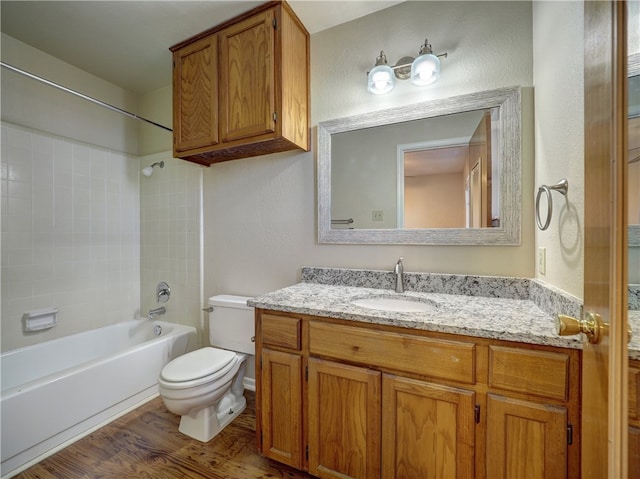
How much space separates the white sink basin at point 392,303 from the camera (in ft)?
4.63

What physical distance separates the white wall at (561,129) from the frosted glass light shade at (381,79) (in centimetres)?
67

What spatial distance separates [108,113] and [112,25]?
0.88 m

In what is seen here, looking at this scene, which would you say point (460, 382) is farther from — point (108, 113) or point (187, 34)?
point (108, 113)

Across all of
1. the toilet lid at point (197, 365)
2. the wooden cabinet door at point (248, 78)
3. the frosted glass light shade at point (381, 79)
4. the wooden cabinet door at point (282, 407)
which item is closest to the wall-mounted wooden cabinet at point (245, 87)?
the wooden cabinet door at point (248, 78)

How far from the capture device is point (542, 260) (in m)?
1.24

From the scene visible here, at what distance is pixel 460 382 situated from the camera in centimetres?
96

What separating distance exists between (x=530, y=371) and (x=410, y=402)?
1.37 feet

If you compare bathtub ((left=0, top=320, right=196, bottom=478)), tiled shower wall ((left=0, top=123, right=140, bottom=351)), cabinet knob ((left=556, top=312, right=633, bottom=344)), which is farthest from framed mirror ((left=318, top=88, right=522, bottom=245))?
tiled shower wall ((left=0, top=123, right=140, bottom=351))

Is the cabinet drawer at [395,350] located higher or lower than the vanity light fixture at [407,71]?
lower

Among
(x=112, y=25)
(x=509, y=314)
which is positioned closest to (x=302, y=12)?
(x=112, y=25)

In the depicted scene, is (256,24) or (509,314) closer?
(509,314)

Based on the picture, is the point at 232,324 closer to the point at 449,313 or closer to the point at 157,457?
the point at 157,457

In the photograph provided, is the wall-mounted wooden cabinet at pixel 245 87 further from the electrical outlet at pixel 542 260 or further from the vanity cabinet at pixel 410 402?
the electrical outlet at pixel 542 260

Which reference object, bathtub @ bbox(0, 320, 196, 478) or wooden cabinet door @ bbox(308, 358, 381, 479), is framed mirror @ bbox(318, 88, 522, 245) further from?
bathtub @ bbox(0, 320, 196, 478)
